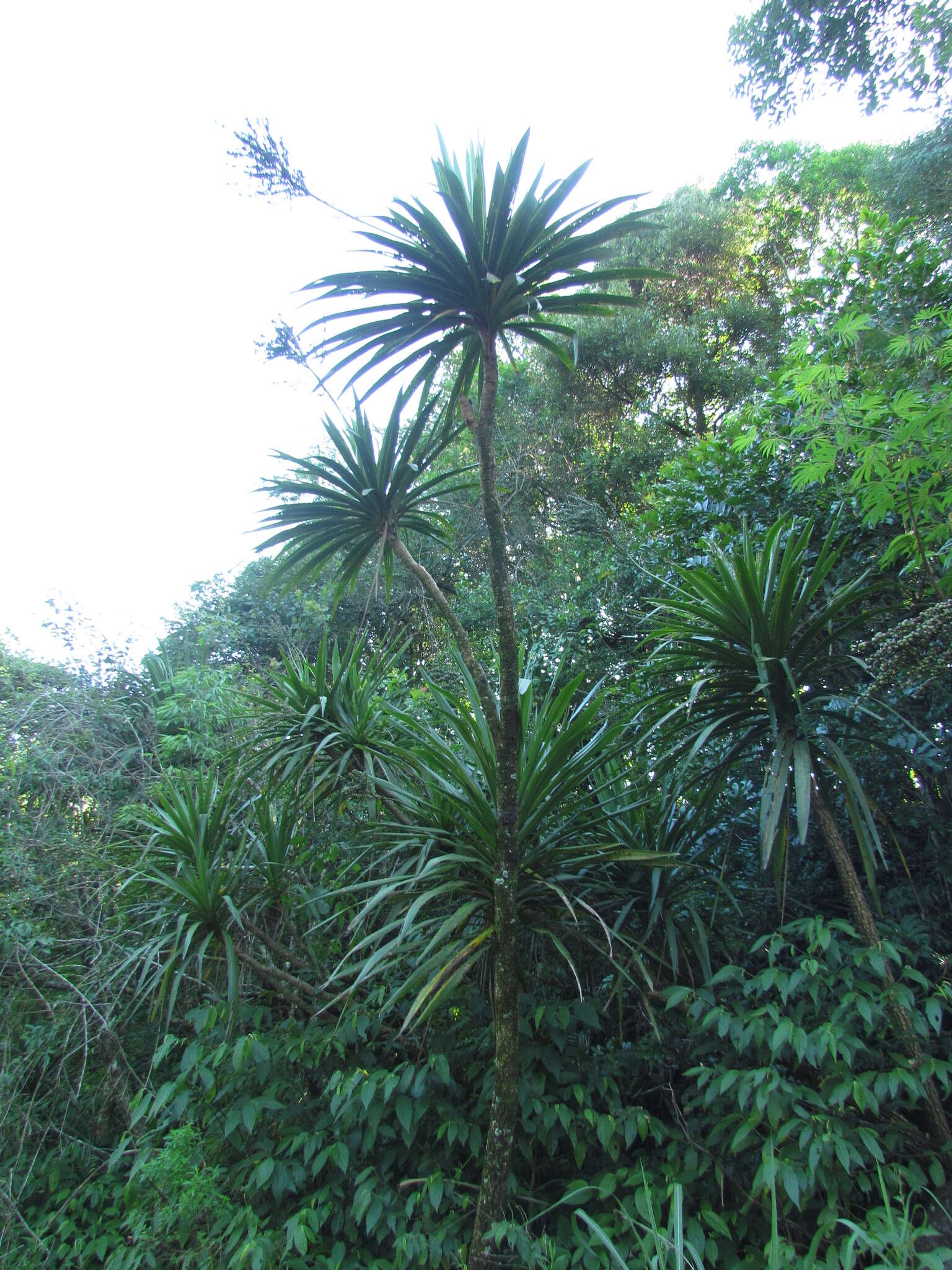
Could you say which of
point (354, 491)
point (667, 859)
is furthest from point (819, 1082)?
point (354, 491)

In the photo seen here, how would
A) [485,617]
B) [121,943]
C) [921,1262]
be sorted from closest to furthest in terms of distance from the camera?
[921,1262] < [121,943] < [485,617]

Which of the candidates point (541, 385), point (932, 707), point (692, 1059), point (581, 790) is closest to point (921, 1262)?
point (692, 1059)

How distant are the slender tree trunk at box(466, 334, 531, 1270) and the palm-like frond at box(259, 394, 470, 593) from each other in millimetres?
913

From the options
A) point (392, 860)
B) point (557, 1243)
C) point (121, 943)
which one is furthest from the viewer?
point (121, 943)

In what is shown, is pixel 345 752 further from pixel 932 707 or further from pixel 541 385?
pixel 541 385

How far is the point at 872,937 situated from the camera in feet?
7.57

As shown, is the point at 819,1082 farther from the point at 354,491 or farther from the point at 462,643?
the point at 354,491

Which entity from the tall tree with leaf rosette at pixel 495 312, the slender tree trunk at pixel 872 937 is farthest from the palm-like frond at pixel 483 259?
the slender tree trunk at pixel 872 937

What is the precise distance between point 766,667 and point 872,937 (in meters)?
0.92

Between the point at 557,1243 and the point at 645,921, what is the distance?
106 cm

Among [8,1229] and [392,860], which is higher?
[392,860]

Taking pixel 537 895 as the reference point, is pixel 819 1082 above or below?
below

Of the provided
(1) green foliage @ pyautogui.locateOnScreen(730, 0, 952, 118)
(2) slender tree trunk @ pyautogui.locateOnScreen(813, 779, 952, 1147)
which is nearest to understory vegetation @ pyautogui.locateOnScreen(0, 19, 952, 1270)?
(2) slender tree trunk @ pyautogui.locateOnScreen(813, 779, 952, 1147)

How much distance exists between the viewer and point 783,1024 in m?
2.07
